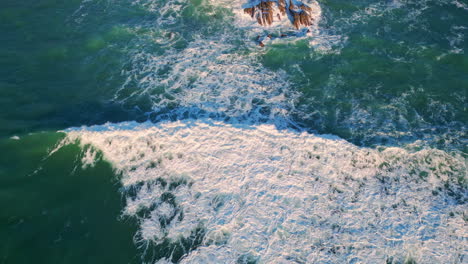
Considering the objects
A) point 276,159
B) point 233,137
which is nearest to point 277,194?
point 276,159

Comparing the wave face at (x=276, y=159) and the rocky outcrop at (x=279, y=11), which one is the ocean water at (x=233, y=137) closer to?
the wave face at (x=276, y=159)

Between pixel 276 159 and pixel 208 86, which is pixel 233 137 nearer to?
pixel 276 159

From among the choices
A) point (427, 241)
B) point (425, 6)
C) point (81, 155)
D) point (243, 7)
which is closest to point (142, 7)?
point (243, 7)

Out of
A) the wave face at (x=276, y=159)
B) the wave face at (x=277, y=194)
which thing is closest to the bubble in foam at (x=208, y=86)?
the wave face at (x=276, y=159)

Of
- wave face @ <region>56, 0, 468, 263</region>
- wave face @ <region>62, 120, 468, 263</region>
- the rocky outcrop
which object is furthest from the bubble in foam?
the rocky outcrop

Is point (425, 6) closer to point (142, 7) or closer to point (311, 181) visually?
point (311, 181)

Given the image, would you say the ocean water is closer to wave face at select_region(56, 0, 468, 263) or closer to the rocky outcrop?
wave face at select_region(56, 0, 468, 263)
